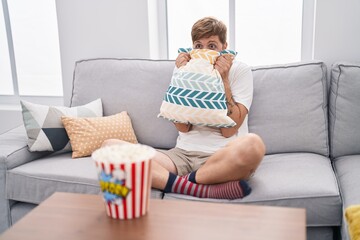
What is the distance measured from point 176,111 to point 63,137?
0.61m

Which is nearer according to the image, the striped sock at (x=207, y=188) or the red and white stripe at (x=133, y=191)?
the red and white stripe at (x=133, y=191)

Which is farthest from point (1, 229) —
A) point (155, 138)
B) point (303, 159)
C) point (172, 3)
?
point (172, 3)

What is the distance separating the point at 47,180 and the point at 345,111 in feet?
4.60

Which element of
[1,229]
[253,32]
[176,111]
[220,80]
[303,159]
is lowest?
[1,229]

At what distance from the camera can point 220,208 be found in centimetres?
109

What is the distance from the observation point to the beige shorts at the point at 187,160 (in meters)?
1.68

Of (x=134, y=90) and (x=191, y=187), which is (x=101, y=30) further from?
(x=191, y=187)


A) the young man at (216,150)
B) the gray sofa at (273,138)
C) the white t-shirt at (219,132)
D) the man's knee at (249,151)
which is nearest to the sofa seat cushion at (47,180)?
the gray sofa at (273,138)

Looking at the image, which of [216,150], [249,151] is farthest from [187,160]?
[249,151]

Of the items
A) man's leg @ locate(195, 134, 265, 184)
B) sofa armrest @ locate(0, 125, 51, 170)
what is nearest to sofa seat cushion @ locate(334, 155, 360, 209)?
man's leg @ locate(195, 134, 265, 184)

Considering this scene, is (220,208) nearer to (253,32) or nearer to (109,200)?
(109,200)

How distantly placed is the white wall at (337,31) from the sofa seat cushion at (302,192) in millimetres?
756

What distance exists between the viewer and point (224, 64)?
1.77m

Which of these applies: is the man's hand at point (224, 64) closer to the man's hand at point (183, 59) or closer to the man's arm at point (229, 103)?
the man's arm at point (229, 103)
